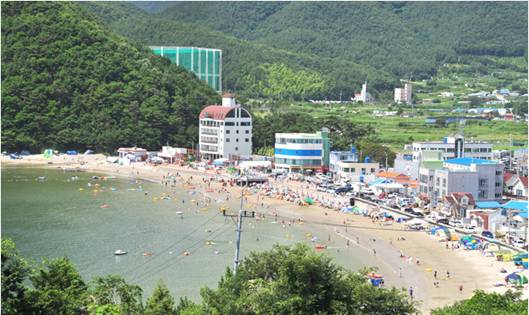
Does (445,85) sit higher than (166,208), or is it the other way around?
(445,85)

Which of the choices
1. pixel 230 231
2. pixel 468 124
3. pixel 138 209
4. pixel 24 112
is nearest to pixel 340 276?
pixel 230 231

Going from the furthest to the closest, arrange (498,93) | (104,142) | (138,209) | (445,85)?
(445,85), (498,93), (104,142), (138,209)

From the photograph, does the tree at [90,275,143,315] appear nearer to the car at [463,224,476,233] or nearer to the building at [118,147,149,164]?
the car at [463,224,476,233]

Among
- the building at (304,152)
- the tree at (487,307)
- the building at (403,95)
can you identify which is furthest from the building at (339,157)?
the building at (403,95)

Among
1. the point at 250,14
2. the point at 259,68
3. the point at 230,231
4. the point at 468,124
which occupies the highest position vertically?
the point at 250,14

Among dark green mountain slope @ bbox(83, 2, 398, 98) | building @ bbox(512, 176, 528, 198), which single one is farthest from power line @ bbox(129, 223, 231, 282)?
dark green mountain slope @ bbox(83, 2, 398, 98)

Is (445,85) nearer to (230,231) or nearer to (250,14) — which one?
(250,14)
